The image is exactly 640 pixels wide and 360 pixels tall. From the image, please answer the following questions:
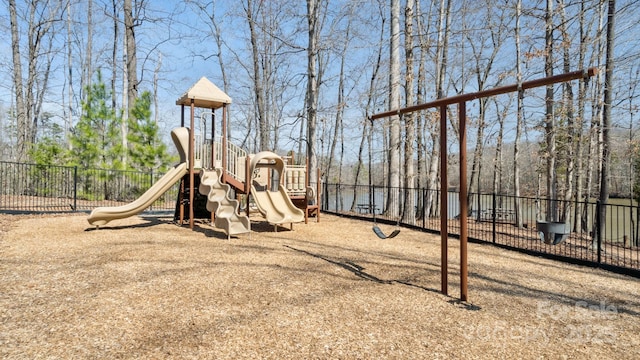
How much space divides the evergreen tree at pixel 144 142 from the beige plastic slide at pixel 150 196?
8506mm

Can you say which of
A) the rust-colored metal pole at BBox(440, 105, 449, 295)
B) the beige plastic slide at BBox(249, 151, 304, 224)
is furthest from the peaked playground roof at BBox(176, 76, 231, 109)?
the rust-colored metal pole at BBox(440, 105, 449, 295)

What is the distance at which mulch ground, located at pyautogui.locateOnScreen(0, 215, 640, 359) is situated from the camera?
309cm

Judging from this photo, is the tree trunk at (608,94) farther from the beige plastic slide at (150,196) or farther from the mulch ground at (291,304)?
the beige plastic slide at (150,196)

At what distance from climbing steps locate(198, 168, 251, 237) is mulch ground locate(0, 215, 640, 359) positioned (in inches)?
36.7

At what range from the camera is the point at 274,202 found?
387 inches

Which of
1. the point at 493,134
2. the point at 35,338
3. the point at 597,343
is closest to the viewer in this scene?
the point at 35,338

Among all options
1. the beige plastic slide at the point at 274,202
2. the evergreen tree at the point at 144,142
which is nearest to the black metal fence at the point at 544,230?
the beige plastic slide at the point at 274,202

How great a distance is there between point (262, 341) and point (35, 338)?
2.00 meters

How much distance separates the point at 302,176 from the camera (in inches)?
440

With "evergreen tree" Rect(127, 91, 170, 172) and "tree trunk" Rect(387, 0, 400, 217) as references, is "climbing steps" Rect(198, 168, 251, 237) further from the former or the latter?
"evergreen tree" Rect(127, 91, 170, 172)

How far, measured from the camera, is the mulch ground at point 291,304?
309 cm

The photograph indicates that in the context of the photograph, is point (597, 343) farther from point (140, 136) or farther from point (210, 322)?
point (140, 136)

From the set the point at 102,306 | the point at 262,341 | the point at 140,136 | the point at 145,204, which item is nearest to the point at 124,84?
the point at 140,136

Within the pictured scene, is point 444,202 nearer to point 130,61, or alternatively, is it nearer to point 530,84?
point 530,84
